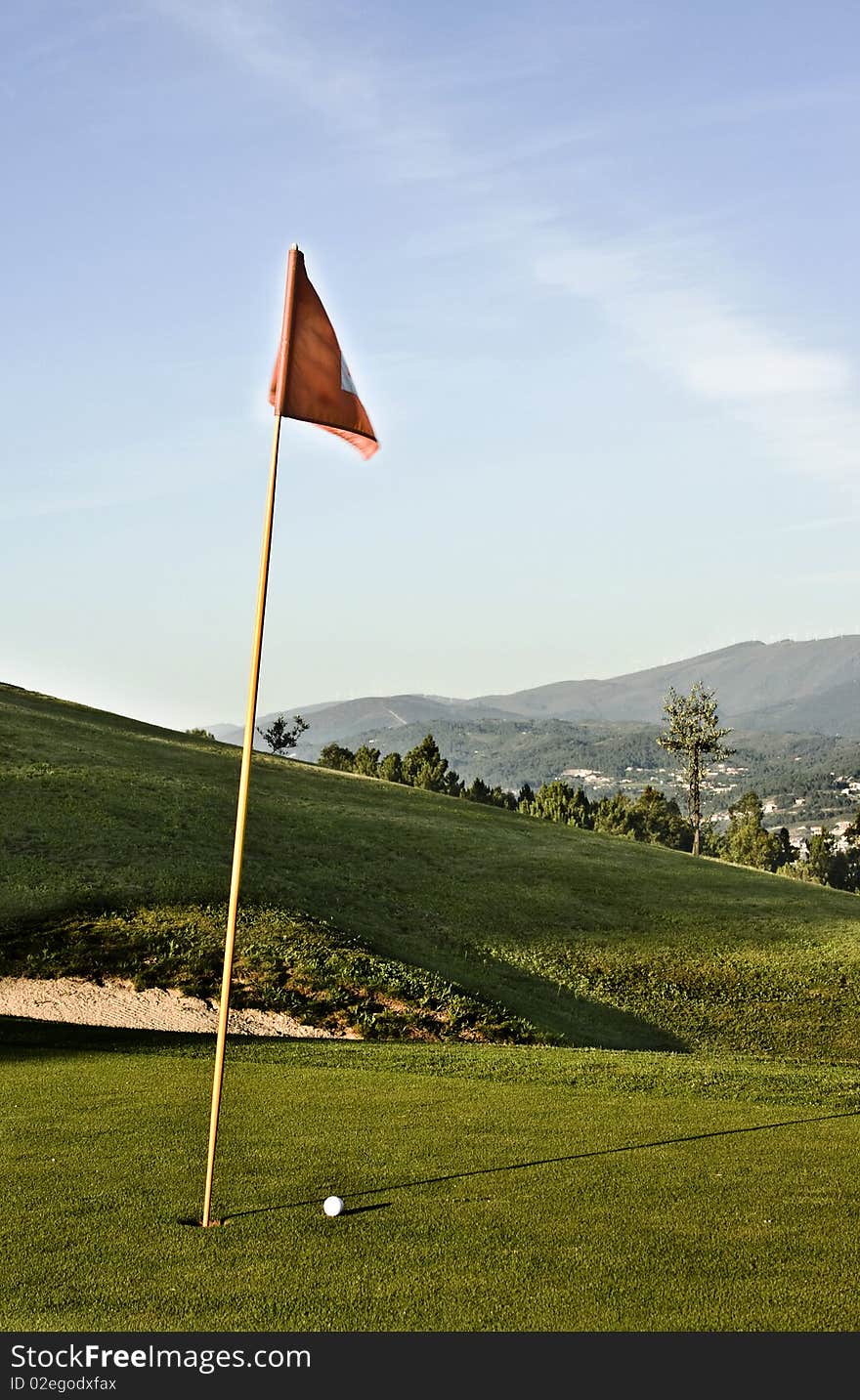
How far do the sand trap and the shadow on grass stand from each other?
12.7 m

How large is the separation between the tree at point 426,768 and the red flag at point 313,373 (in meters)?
118

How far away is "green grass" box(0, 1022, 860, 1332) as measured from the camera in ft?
26.9

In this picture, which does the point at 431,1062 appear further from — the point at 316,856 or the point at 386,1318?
the point at 316,856

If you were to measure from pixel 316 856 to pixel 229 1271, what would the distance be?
33161mm

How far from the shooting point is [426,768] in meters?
134

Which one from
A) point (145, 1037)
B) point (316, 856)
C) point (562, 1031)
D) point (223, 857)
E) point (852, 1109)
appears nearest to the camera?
point (852, 1109)

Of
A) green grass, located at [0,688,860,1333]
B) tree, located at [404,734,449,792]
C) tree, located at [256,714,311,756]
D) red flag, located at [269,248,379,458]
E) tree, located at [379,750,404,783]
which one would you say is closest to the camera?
green grass, located at [0,688,860,1333]

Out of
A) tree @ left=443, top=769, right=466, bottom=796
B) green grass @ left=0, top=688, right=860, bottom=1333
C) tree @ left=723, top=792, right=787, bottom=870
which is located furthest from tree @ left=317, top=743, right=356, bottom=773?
green grass @ left=0, top=688, right=860, bottom=1333

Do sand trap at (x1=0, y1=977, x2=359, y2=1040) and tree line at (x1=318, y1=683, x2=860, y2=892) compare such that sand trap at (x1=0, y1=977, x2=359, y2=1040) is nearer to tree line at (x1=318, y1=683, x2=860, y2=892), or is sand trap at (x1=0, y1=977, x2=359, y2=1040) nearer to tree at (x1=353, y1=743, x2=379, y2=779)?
tree line at (x1=318, y1=683, x2=860, y2=892)

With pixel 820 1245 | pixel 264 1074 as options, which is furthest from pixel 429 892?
pixel 820 1245

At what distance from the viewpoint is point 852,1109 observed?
621 inches

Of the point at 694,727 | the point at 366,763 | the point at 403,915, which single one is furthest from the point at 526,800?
the point at 403,915

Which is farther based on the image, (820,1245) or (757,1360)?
(820,1245)

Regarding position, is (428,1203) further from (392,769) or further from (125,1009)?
(392,769)
